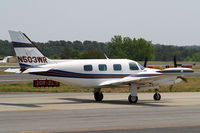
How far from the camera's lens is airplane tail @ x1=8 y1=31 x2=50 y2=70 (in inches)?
1009

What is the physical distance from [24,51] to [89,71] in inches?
167

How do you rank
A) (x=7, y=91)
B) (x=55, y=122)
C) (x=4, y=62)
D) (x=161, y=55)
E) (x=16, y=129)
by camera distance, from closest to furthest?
(x=16, y=129) < (x=55, y=122) < (x=7, y=91) < (x=4, y=62) < (x=161, y=55)

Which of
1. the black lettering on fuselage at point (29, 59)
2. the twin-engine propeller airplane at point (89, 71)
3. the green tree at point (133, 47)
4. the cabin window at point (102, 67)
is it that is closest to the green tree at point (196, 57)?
the green tree at point (133, 47)

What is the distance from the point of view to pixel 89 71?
88.1 ft

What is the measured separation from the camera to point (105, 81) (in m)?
27.1

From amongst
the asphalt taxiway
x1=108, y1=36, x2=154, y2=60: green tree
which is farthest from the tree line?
the asphalt taxiway

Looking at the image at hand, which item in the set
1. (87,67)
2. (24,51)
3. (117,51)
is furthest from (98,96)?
(117,51)

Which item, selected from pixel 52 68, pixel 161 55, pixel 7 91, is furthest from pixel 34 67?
pixel 161 55

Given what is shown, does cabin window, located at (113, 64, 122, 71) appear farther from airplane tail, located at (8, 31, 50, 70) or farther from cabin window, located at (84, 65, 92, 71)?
airplane tail, located at (8, 31, 50, 70)

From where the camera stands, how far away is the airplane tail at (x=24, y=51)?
84.1ft

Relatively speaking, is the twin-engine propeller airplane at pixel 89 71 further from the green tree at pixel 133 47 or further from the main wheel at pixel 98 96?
the green tree at pixel 133 47

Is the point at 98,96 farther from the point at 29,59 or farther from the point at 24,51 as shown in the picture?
the point at 24,51

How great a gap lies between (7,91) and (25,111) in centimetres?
1578

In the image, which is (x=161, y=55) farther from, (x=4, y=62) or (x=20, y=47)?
(x=20, y=47)
